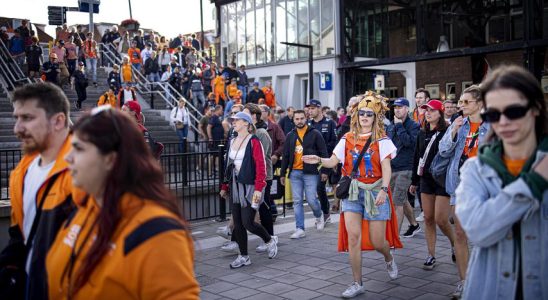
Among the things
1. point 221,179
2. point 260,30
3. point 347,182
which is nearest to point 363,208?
point 347,182

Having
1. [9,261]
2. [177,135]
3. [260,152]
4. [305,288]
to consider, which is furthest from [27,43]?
[9,261]

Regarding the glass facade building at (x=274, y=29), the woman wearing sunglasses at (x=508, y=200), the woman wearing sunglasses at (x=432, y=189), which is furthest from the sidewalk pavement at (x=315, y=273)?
the glass facade building at (x=274, y=29)

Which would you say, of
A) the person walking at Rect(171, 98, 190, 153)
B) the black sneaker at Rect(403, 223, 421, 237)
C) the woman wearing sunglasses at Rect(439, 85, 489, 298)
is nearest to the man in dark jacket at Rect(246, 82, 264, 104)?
the person walking at Rect(171, 98, 190, 153)

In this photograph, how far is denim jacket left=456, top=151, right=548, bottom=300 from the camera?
7.35ft

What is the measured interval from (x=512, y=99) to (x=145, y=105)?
62.6 ft

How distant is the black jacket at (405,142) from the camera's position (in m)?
8.37

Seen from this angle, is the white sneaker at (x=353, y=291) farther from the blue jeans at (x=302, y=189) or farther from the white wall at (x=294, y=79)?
the white wall at (x=294, y=79)

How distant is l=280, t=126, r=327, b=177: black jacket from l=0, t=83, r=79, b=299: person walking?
619cm

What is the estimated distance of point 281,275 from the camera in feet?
22.1

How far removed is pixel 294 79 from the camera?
89.3 feet

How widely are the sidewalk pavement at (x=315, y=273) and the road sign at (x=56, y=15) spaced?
12.6 m

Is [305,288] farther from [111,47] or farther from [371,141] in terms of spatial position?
[111,47]

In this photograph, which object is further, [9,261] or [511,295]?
[9,261]

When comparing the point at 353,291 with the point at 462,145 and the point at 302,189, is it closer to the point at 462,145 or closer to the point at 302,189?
the point at 462,145
